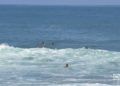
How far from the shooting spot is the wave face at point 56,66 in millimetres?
38787

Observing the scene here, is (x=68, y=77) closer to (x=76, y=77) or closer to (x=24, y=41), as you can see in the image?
(x=76, y=77)

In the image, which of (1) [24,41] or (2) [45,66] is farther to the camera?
(1) [24,41]

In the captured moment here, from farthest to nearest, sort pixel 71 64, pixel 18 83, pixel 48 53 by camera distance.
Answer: pixel 48 53 < pixel 71 64 < pixel 18 83

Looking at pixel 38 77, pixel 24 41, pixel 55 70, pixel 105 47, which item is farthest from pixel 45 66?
pixel 24 41

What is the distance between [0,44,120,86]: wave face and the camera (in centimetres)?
3879

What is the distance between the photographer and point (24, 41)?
74.0 m

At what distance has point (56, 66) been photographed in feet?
146

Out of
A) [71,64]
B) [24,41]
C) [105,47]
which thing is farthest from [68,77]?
[24,41]

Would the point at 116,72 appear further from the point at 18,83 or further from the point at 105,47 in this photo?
the point at 105,47

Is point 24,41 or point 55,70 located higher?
→ point 24,41

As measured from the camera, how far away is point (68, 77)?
39688 millimetres

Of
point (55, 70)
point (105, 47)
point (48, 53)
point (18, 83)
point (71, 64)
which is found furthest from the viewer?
point (105, 47)

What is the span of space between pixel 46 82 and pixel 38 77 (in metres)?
2.10

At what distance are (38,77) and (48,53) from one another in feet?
41.1
